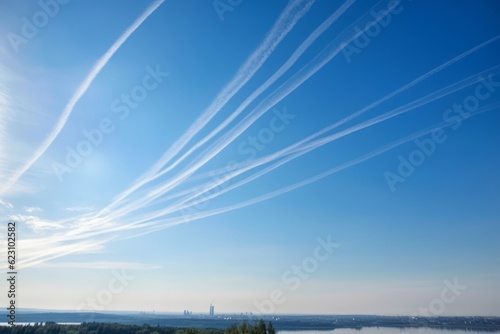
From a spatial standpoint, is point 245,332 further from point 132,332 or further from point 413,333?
point 413,333

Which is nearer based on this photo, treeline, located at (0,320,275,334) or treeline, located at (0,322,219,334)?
treeline, located at (0,320,275,334)

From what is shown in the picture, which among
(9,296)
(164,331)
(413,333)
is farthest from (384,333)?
(9,296)

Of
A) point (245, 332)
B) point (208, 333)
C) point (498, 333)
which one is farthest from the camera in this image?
point (498, 333)

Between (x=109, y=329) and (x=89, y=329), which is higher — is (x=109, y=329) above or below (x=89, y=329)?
below

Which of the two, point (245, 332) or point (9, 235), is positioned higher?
point (9, 235)

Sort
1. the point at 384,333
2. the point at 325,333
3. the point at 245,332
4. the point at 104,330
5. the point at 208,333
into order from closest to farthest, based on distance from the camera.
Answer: the point at 245,332 → the point at 208,333 → the point at 104,330 → the point at 384,333 → the point at 325,333

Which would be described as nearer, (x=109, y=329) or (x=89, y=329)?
(x=89, y=329)

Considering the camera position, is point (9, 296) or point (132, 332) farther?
point (132, 332)

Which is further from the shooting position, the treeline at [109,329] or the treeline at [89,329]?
the treeline at [89,329]

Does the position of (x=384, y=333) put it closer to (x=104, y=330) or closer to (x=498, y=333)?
(x=498, y=333)

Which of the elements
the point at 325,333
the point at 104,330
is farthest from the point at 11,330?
the point at 325,333
